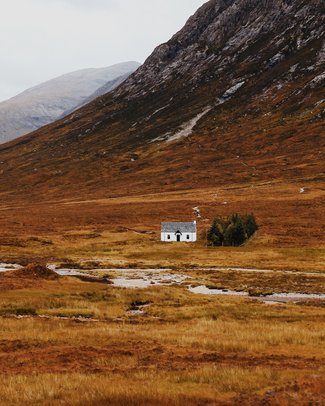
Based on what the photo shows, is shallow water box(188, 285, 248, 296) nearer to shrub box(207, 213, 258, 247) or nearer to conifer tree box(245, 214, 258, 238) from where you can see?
shrub box(207, 213, 258, 247)

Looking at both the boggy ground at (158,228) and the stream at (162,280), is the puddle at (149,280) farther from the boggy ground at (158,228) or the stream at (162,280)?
the boggy ground at (158,228)

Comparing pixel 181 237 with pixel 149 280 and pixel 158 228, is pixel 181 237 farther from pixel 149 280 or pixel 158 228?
pixel 149 280

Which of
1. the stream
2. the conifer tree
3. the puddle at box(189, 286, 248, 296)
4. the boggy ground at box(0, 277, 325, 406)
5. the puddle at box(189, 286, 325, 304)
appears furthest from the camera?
the conifer tree

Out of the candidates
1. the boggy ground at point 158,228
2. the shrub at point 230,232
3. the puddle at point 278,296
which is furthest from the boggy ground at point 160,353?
the shrub at point 230,232

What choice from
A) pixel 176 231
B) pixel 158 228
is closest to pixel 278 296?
pixel 176 231

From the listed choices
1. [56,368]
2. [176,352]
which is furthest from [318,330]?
[56,368]

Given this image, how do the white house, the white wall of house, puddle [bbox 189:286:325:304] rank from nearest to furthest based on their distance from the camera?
1. puddle [bbox 189:286:325:304]
2. the white house
3. the white wall of house

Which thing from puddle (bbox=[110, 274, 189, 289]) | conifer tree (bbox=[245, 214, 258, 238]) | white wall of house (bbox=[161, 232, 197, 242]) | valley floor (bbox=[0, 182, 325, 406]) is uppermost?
conifer tree (bbox=[245, 214, 258, 238])

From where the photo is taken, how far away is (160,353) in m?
23.8

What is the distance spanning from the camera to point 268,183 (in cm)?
18638

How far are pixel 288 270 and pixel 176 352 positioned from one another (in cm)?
5694

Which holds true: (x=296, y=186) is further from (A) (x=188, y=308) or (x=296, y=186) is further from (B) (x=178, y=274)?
(A) (x=188, y=308)

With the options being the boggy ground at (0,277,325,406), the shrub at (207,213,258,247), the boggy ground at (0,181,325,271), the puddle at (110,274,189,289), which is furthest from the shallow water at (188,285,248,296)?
the shrub at (207,213,258,247)

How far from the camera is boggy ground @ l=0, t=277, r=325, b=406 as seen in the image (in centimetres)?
1561
